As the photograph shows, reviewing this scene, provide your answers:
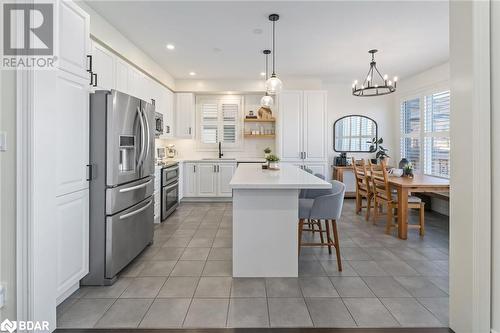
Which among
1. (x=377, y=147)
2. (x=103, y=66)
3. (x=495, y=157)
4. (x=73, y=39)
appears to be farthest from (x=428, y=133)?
(x=73, y=39)

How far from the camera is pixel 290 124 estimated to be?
577 cm

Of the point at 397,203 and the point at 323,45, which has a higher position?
the point at 323,45

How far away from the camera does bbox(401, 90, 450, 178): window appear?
4918 millimetres

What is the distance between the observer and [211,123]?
645 centimetres

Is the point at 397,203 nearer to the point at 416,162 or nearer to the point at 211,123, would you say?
the point at 416,162

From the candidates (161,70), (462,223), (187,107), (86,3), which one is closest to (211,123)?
(187,107)

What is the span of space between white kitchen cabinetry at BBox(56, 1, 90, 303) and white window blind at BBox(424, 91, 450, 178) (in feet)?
18.5

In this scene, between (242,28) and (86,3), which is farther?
(242,28)

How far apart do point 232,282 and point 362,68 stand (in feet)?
15.6

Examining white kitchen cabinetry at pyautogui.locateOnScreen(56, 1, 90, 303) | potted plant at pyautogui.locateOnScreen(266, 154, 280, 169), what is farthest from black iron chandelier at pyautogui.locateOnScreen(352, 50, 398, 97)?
white kitchen cabinetry at pyautogui.locateOnScreen(56, 1, 90, 303)

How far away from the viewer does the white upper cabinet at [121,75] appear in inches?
135

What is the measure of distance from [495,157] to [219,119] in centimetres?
547

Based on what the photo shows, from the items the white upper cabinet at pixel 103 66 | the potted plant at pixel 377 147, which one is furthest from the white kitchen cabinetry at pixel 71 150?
the potted plant at pixel 377 147

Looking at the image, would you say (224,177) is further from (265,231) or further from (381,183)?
(265,231)
